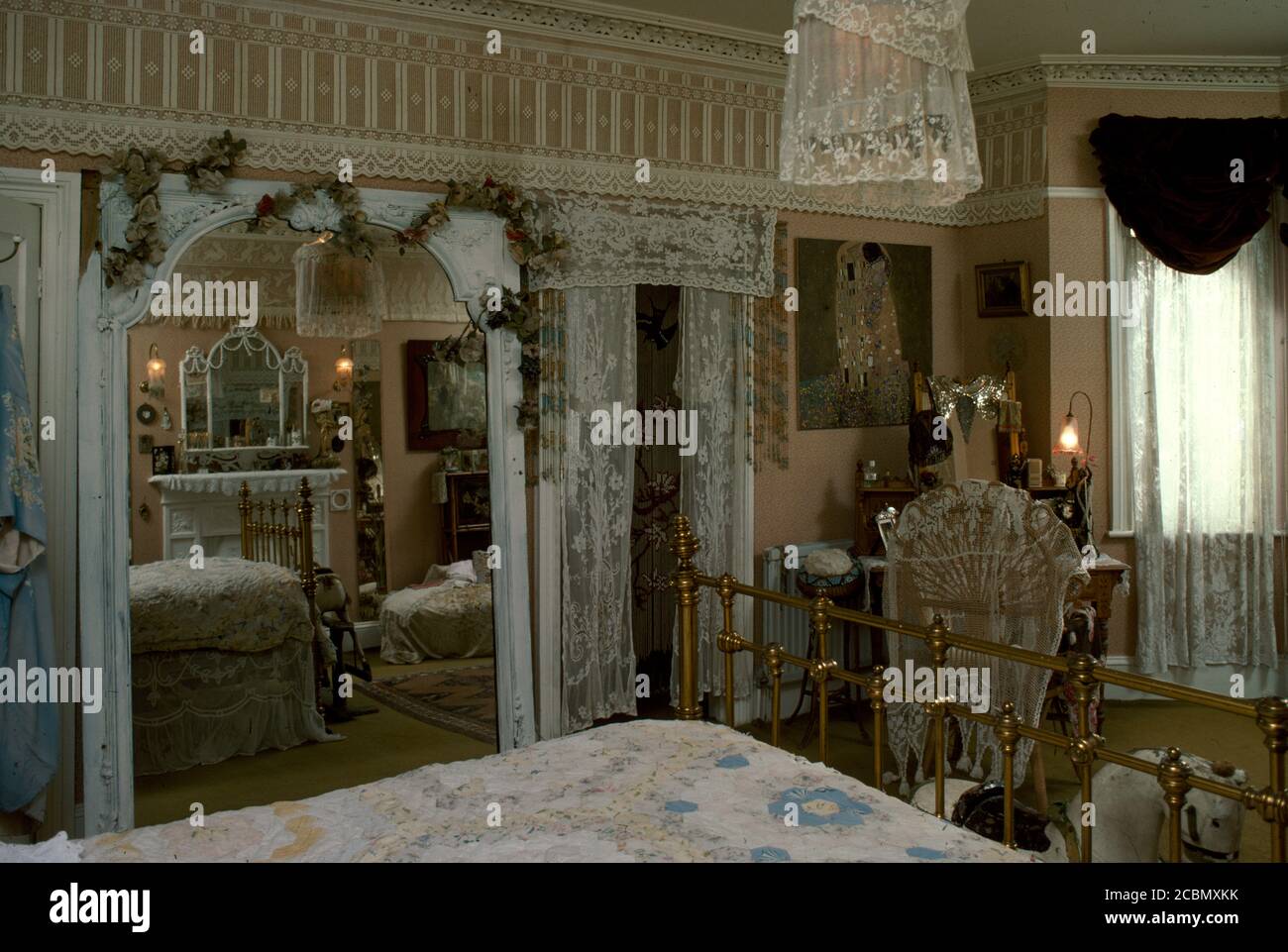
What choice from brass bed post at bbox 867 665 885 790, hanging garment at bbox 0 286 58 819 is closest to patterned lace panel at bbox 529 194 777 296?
hanging garment at bbox 0 286 58 819

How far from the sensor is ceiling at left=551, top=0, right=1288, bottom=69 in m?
5.28

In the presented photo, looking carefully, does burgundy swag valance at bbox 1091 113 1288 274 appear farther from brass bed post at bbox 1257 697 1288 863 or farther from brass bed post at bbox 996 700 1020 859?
brass bed post at bbox 1257 697 1288 863

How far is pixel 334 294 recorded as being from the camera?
460 centimetres

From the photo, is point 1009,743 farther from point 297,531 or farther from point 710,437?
point 710,437

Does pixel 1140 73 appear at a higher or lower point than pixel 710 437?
higher

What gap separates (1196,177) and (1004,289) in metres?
1.11

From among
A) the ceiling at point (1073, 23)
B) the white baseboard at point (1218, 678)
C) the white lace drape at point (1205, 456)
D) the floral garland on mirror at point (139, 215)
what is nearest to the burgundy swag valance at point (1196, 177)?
the white lace drape at point (1205, 456)

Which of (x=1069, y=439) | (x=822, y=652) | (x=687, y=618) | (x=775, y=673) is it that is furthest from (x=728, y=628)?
(x=1069, y=439)

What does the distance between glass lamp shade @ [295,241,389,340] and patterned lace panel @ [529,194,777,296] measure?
79 centimetres

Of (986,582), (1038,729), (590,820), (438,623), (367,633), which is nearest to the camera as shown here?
(590,820)

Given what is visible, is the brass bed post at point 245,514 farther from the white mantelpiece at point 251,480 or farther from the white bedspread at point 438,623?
the white bedspread at point 438,623

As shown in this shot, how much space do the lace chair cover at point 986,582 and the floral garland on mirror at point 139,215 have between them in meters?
3.12

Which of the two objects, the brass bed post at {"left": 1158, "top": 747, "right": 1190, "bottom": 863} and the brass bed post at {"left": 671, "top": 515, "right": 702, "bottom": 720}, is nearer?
the brass bed post at {"left": 1158, "top": 747, "right": 1190, "bottom": 863}
